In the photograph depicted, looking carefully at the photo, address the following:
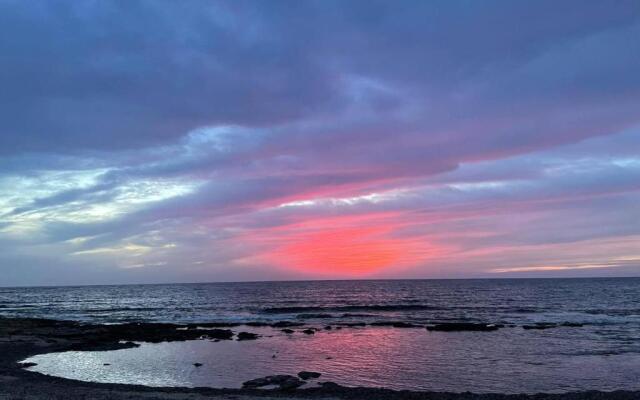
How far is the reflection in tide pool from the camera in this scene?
70.5ft

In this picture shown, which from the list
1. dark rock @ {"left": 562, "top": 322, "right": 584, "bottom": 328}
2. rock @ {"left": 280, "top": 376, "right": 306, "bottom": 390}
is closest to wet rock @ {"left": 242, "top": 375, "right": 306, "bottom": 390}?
rock @ {"left": 280, "top": 376, "right": 306, "bottom": 390}

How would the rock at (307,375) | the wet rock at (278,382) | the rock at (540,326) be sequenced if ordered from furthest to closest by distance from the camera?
the rock at (540,326), the rock at (307,375), the wet rock at (278,382)

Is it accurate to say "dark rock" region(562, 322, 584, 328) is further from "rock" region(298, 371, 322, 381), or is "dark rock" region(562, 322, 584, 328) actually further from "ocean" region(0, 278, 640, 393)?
"rock" region(298, 371, 322, 381)

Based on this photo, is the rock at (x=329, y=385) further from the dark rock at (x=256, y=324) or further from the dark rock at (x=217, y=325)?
the dark rock at (x=256, y=324)

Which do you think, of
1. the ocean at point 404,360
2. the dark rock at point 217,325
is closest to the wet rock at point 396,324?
the ocean at point 404,360

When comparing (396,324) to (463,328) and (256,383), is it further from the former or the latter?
(256,383)

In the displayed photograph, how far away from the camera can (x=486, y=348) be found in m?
31.4

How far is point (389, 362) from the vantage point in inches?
1045

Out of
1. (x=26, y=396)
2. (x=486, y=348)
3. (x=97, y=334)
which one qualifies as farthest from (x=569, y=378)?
(x=97, y=334)

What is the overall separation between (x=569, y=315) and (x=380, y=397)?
47525 mm

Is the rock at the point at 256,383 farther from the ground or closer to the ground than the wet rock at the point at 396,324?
farther from the ground

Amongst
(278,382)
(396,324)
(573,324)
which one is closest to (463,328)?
(396,324)

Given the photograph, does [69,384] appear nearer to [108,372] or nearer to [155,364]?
[108,372]

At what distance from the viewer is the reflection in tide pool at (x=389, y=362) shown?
70.5ft
